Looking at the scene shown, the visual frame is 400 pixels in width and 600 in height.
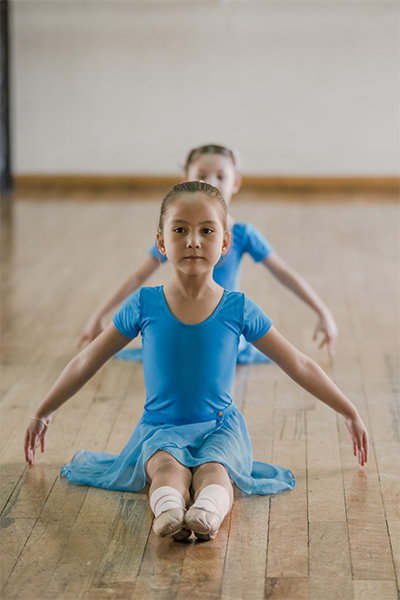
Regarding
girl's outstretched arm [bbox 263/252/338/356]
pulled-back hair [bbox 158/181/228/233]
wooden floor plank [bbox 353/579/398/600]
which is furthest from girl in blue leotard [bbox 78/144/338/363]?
wooden floor plank [bbox 353/579/398/600]

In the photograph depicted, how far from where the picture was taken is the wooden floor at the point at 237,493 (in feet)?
4.64

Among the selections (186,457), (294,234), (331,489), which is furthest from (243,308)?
(294,234)

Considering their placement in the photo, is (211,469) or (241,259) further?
(241,259)

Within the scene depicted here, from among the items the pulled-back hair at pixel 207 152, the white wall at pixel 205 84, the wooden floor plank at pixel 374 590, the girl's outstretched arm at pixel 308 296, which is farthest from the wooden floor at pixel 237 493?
the white wall at pixel 205 84

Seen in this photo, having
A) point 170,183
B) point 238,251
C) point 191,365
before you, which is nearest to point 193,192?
point 191,365

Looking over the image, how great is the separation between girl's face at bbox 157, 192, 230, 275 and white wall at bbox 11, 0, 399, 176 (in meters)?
5.68

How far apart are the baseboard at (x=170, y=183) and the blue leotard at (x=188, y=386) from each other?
5323 mm

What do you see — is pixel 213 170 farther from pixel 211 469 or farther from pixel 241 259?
pixel 211 469

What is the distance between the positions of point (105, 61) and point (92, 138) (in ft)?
2.29

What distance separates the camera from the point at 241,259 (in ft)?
8.54

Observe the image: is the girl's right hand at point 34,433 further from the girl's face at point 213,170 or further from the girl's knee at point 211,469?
the girl's face at point 213,170

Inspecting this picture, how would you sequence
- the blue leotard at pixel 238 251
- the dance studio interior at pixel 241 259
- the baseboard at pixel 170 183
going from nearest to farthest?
the dance studio interior at pixel 241 259
the blue leotard at pixel 238 251
the baseboard at pixel 170 183

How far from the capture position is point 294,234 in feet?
16.5

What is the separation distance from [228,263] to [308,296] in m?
0.28
